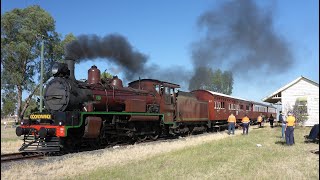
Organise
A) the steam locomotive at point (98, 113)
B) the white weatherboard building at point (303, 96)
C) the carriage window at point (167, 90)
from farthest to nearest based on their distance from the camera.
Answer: the white weatherboard building at point (303, 96) < the carriage window at point (167, 90) < the steam locomotive at point (98, 113)

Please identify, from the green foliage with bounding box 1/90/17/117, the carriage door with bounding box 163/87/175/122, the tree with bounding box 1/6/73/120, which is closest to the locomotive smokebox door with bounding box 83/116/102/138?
the carriage door with bounding box 163/87/175/122

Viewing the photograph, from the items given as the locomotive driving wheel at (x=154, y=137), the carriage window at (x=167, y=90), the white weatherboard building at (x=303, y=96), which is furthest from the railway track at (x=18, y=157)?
the white weatherboard building at (x=303, y=96)

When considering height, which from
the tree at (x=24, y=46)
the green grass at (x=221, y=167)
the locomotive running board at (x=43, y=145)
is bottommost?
the green grass at (x=221, y=167)

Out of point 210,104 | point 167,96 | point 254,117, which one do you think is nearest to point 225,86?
point 254,117

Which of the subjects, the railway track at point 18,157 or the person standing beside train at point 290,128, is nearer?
the railway track at point 18,157

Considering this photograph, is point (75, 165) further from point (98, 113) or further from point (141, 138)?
point (141, 138)

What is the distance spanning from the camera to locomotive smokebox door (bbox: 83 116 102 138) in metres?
14.4

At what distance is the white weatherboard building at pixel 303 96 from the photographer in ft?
93.2

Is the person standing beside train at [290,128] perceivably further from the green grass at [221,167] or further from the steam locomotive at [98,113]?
the steam locomotive at [98,113]

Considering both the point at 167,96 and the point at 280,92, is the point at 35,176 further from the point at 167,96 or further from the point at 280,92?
the point at 280,92

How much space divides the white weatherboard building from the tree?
25.7 m

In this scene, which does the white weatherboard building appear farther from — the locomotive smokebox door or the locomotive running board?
the locomotive running board

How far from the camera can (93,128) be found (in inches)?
574

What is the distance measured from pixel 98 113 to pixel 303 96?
65.9 feet
